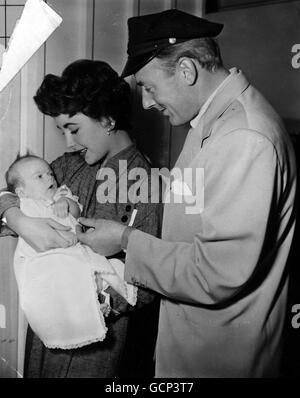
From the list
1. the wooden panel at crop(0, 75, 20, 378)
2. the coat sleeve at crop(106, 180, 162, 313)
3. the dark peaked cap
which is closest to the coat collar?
the dark peaked cap

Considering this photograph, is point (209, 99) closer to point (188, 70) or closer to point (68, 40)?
point (188, 70)

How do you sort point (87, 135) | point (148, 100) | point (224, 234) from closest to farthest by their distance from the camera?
point (224, 234)
point (148, 100)
point (87, 135)

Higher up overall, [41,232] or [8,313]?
[41,232]

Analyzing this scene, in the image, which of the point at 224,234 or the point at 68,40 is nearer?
the point at 224,234

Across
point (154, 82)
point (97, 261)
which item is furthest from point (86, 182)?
point (154, 82)

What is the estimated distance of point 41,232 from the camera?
1.04m

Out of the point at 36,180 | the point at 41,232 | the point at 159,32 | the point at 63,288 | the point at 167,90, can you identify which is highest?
the point at 159,32

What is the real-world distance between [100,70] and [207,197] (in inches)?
17.0

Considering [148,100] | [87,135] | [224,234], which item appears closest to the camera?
[224,234]

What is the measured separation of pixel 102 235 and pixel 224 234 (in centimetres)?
29

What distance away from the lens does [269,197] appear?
85 centimetres

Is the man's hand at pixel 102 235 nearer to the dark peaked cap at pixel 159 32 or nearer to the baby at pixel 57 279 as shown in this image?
the baby at pixel 57 279

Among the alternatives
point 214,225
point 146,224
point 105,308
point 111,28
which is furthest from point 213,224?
point 111,28

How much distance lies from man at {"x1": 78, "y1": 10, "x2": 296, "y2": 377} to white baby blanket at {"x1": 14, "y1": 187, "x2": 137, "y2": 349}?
0.05 metres
